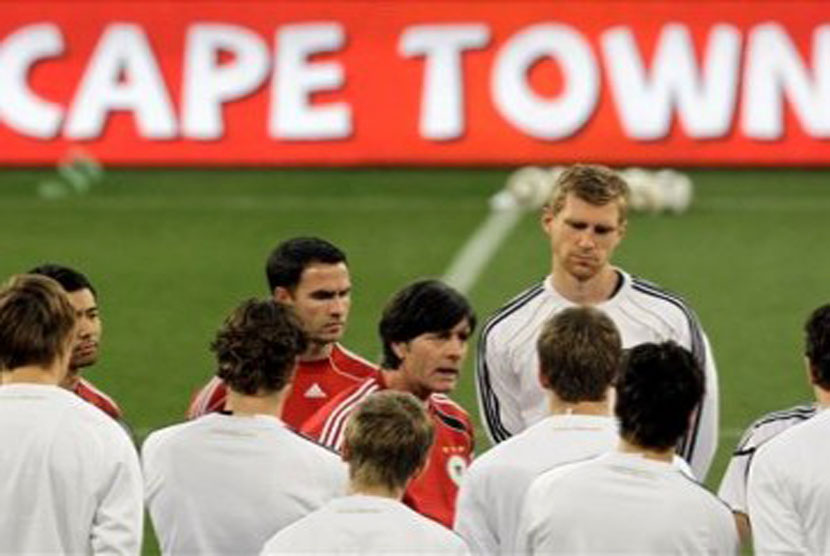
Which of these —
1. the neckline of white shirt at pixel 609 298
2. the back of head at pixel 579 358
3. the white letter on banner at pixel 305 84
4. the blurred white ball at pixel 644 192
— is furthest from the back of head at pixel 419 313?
the white letter on banner at pixel 305 84

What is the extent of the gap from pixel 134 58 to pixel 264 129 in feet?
3.66

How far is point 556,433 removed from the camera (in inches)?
276

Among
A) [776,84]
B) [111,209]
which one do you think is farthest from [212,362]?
[776,84]

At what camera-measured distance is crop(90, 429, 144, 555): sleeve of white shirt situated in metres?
6.85

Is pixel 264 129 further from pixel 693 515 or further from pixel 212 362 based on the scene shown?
pixel 693 515

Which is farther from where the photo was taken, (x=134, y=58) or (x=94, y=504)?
(x=134, y=58)

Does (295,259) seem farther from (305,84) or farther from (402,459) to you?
(305,84)

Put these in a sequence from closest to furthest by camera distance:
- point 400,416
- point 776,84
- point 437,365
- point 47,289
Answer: point 400,416, point 47,289, point 437,365, point 776,84

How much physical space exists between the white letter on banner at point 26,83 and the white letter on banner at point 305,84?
1.66 meters

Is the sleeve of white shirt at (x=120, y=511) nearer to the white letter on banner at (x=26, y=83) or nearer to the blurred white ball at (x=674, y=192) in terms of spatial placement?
the blurred white ball at (x=674, y=192)

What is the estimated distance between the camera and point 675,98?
1964 cm

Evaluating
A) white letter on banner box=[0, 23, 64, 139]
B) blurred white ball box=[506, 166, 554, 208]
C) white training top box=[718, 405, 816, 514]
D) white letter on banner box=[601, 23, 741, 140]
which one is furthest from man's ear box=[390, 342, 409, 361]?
white letter on banner box=[0, 23, 64, 139]

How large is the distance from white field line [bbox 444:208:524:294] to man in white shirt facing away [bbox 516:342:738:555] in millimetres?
9547

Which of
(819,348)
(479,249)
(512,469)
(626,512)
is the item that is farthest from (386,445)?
(479,249)
